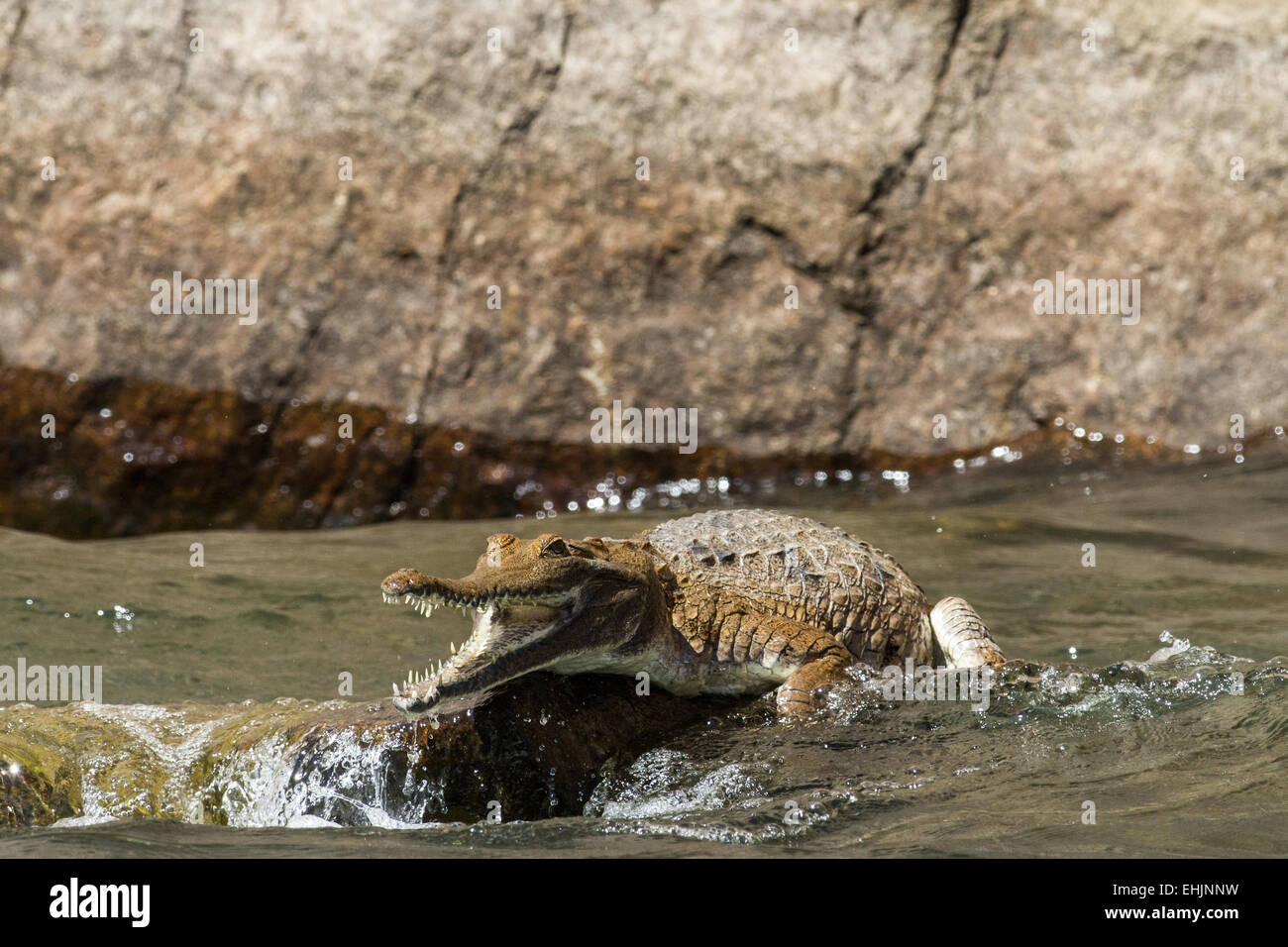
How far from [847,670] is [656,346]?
13.6 ft

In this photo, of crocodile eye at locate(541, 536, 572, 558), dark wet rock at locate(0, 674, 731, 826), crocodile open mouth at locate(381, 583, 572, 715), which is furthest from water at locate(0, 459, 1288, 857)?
crocodile eye at locate(541, 536, 572, 558)

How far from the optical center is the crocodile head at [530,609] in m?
3.61

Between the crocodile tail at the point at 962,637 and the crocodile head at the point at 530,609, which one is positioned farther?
the crocodile tail at the point at 962,637

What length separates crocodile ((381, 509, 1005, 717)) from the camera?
12.4 ft

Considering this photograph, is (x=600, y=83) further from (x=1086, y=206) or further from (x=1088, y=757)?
(x=1088, y=757)

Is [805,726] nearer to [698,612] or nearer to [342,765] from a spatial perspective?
[698,612]

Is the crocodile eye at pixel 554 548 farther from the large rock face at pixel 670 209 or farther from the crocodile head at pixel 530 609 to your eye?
the large rock face at pixel 670 209

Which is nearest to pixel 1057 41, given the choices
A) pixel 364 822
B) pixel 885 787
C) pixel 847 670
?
pixel 847 670

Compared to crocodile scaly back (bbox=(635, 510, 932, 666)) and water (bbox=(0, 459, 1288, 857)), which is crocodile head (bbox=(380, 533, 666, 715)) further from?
crocodile scaly back (bbox=(635, 510, 932, 666))

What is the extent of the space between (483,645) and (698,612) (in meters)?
0.98

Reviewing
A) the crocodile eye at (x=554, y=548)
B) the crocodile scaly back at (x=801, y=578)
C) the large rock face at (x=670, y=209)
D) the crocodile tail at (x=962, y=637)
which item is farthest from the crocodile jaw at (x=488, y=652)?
the large rock face at (x=670, y=209)

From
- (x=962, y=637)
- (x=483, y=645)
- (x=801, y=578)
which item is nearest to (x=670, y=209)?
(x=801, y=578)

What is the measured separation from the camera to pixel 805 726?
434cm

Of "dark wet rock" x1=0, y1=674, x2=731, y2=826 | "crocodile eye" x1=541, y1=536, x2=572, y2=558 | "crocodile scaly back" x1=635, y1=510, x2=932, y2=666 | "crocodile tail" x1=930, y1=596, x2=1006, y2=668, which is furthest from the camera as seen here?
"crocodile tail" x1=930, y1=596, x2=1006, y2=668
